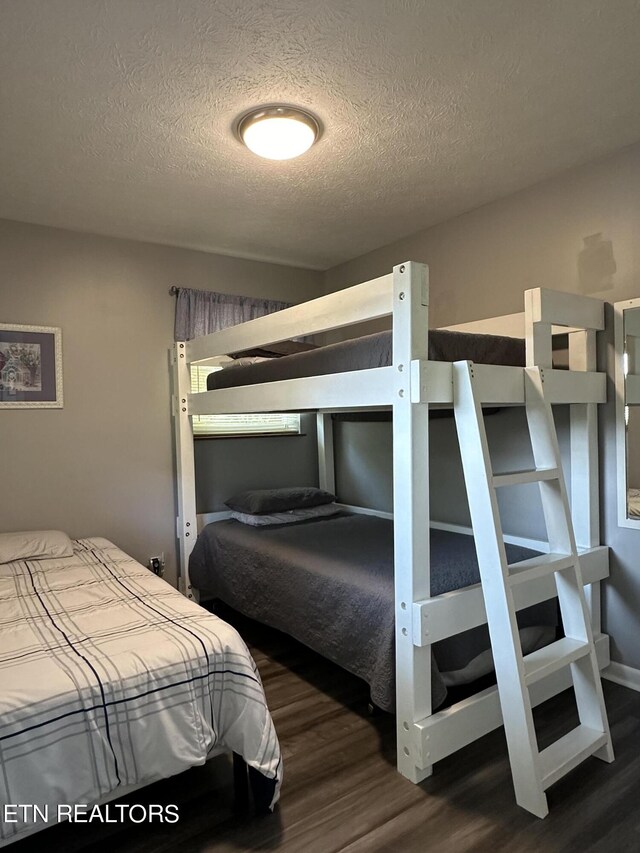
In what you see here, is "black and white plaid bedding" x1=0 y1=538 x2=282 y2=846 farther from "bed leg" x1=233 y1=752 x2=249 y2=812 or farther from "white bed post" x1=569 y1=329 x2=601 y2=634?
"white bed post" x1=569 y1=329 x2=601 y2=634

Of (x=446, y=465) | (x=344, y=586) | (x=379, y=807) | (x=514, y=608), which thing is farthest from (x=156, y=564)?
(x=514, y=608)

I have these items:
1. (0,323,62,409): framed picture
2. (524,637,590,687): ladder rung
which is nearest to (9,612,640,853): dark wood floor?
(524,637,590,687): ladder rung

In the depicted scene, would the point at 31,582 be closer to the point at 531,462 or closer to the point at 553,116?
the point at 531,462

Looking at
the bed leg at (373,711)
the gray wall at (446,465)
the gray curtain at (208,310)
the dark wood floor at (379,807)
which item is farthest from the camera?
the gray curtain at (208,310)

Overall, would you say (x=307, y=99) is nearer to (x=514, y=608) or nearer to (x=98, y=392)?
(x=514, y=608)

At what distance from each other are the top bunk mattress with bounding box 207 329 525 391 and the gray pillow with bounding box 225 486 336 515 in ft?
3.83

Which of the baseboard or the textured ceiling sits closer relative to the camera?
the textured ceiling

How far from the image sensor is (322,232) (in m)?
3.50

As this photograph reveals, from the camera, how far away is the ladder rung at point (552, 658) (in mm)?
1741

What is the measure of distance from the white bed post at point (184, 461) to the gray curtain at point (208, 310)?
0.22 meters

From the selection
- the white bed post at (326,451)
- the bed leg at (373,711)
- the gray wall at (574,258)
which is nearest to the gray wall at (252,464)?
the white bed post at (326,451)

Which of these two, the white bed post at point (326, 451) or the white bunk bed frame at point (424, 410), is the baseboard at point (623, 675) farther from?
the white bed post at point (326, 451)

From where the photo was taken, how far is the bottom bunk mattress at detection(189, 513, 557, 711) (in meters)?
2.05

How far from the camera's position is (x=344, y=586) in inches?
91.0
